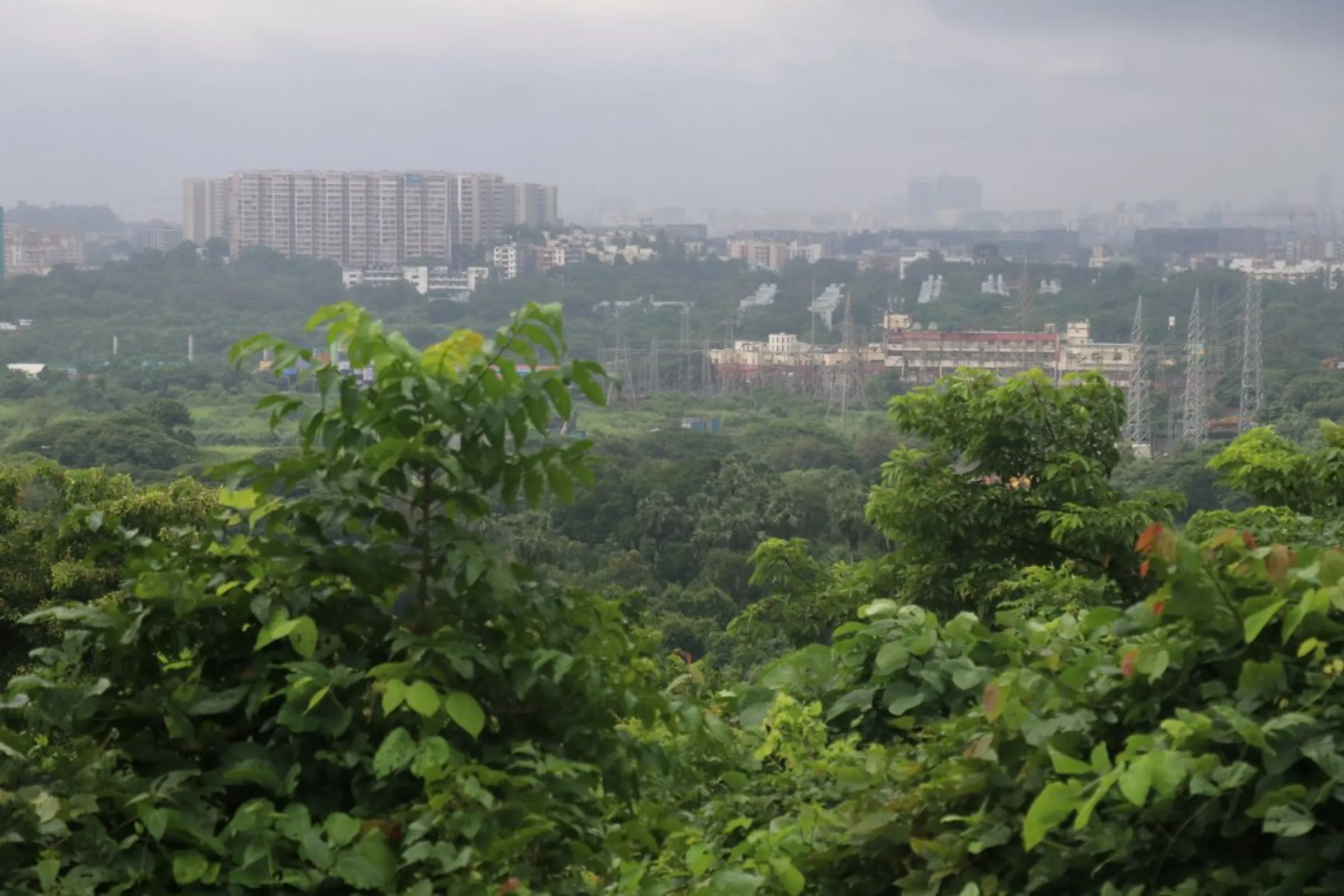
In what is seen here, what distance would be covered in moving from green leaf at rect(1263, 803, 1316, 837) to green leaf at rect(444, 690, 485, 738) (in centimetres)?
72

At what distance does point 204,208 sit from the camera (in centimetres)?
7625

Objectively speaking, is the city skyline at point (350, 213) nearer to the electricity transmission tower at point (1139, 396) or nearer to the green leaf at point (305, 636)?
the electricity transmission tower at point (1139, 396)

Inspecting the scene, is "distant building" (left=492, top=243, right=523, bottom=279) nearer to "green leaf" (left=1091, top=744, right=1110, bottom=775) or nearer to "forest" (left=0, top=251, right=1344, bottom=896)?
"forest" (left=0, top=251, right=1344, bottom=896)

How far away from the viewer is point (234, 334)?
169 ft

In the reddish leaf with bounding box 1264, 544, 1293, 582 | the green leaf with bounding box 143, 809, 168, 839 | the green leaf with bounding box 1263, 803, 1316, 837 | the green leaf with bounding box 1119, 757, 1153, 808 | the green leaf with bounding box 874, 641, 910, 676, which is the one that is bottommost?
the green leaf with bounding box 143, 809, 168, 839

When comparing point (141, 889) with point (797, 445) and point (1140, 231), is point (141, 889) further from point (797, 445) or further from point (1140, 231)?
point (1140, 231)

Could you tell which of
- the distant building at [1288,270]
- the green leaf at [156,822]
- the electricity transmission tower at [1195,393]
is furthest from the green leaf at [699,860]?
the distant building at [1288,270]

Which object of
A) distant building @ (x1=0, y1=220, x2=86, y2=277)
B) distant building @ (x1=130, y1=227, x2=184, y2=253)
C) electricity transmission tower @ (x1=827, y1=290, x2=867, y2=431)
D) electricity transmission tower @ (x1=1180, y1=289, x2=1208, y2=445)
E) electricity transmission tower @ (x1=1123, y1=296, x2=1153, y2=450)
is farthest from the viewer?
distant building @ (x1=130, y1=227, x2=184, y2=253)

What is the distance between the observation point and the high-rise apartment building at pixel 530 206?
3135 inches

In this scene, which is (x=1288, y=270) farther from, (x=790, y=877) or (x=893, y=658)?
(x=790, y=877)

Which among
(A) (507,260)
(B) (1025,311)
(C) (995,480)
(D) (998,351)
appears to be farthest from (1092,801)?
(A) (507,260)

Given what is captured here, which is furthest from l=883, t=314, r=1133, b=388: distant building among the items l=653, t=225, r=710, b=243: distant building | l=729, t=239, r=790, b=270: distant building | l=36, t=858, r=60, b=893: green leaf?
l=36, t=858, r=60, b=893: green leaf

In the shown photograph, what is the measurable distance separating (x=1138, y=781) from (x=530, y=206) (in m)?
82.0

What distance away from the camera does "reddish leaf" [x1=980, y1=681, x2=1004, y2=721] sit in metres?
1.57
